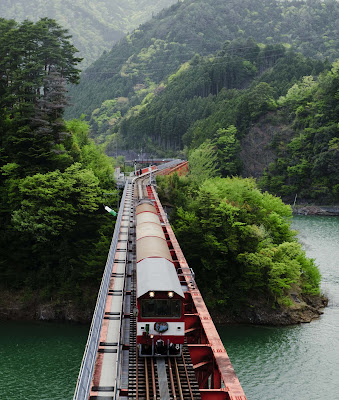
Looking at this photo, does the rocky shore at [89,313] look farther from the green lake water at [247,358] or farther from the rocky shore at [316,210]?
the rocky shore at [316,210]

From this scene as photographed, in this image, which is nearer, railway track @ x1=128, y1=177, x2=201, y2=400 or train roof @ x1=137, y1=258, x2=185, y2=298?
railway track @ x1=128, y1=177, x2=201, y2=400

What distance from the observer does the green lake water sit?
3356cm

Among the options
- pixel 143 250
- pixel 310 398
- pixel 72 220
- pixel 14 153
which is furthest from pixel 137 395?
pixel 14 153

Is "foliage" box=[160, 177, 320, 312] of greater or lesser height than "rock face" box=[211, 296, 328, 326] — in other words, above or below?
above

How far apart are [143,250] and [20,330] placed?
1073 inches

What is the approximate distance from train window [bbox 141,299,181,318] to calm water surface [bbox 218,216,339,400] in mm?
17226

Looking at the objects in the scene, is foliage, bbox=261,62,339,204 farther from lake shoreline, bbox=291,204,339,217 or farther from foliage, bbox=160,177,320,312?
foliage, bbox=160,177,320,312

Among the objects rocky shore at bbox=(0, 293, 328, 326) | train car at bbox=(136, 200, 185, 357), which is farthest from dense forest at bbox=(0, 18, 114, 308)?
train car at bbox=(136, 200, 185, 357)

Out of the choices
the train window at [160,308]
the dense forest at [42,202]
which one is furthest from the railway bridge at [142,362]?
the dense forest at [42,202]

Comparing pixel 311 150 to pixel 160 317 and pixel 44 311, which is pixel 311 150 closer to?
pixel 44 311

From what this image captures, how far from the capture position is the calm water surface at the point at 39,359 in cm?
3353

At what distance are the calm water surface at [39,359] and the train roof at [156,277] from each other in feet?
54.8

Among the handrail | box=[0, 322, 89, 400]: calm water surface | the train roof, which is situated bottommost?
box=[0, 322, 89, 400]: calm water surface

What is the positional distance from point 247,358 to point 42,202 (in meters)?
26.7
